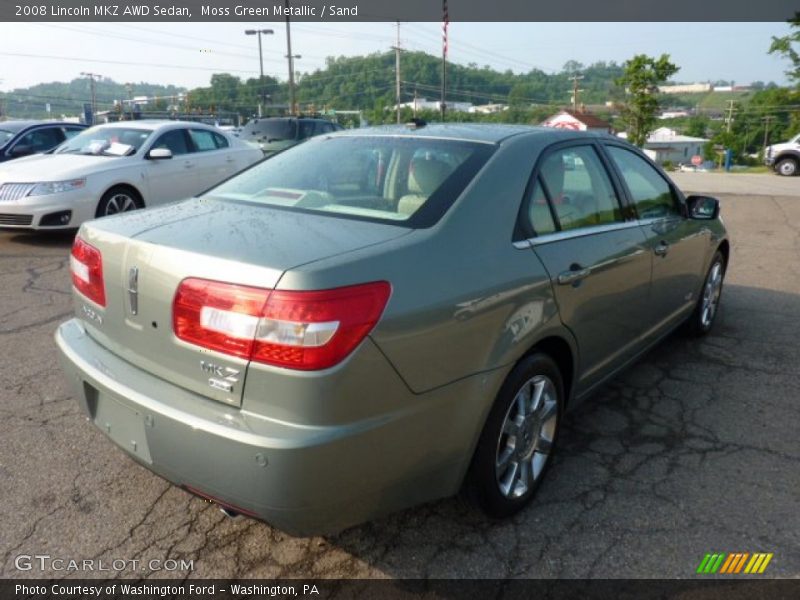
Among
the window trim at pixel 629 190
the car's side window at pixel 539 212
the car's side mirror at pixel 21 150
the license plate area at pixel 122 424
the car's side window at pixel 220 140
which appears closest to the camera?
the license plate area at pixel 122 424

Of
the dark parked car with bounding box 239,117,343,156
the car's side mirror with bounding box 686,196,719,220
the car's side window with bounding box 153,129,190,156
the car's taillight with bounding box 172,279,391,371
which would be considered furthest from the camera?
the dark parked car with bounding box 239,117,343,156

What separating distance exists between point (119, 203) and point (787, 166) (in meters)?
24.6

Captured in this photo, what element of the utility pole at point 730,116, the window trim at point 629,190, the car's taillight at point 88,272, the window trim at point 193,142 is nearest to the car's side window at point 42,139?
the window trim at point 193,142

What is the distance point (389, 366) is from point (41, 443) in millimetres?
2178

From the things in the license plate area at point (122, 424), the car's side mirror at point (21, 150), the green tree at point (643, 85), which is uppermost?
the green tree at point (643, 85)

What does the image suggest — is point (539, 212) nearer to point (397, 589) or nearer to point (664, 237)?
point (664, 237)

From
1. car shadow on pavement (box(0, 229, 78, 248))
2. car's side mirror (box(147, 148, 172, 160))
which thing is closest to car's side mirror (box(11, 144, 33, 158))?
car shadow on pavement (box(0, 229, 78, 248))

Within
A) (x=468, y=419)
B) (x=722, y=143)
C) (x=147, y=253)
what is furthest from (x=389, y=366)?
(x=722, y=143)

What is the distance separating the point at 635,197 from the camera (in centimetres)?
349

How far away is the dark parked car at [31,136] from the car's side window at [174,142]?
3.45m

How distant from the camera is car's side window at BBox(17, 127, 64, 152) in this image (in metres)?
10.7

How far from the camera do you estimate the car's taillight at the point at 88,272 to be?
234 cm

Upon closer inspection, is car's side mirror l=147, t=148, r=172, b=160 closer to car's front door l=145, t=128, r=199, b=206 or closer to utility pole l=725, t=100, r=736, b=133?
car's front door l=145, t=128, r=199, b=206

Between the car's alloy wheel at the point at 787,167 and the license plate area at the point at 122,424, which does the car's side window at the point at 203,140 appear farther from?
the car's alloy wheel at the point at 787,167
